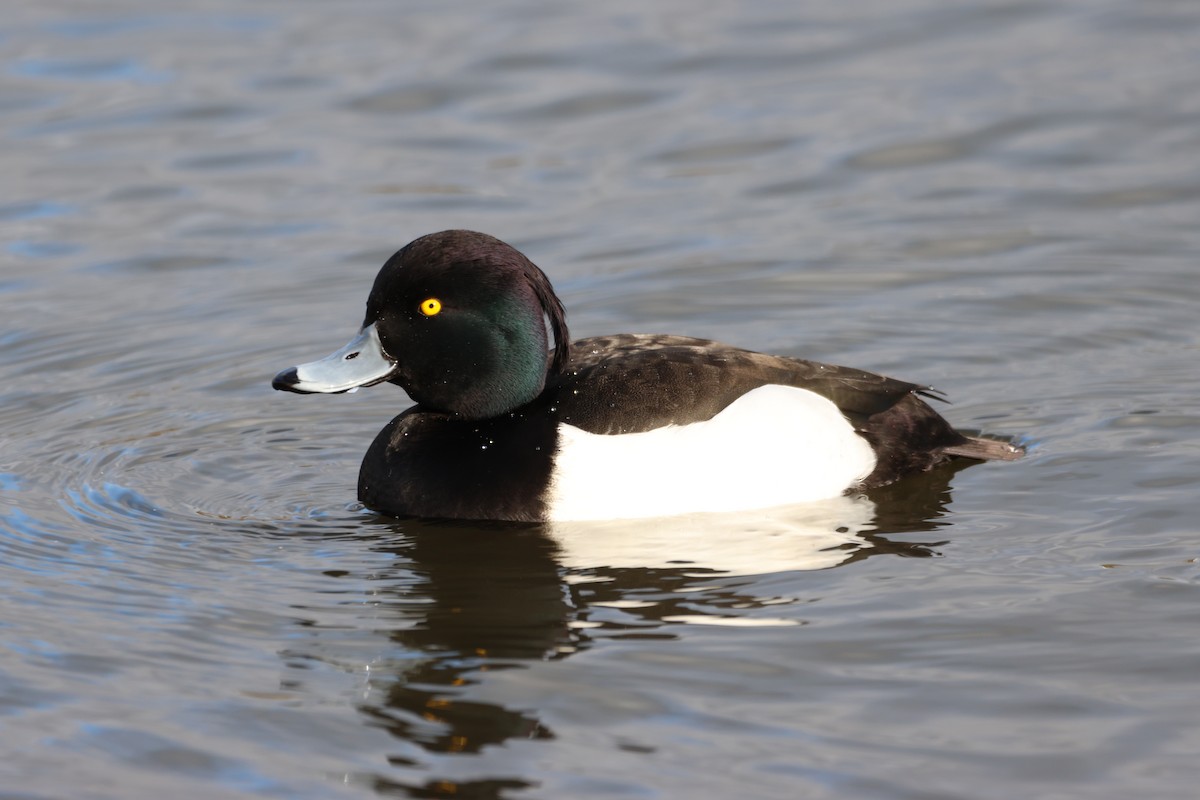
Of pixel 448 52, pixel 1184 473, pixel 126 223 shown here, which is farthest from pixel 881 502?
pixel 448 52

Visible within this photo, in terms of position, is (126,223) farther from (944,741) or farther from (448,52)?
(944,741)

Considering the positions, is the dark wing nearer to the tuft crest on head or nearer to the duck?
the duck

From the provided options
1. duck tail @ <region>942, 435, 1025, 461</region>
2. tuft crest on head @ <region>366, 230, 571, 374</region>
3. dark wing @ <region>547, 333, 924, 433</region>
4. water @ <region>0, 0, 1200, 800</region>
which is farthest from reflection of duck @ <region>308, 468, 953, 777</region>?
tuft crest on head @ <region>366, 230, 571, 374</region>

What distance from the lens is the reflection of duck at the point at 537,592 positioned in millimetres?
4910

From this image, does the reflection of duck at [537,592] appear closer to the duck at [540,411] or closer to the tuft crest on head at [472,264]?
the duck at [540,411]

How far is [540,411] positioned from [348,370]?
2.39 ft

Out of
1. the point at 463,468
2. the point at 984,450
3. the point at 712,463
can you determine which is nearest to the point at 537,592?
the point at 463,468

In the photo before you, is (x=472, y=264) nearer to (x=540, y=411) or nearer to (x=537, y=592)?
(x=540, y=411)

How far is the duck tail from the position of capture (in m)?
6.98

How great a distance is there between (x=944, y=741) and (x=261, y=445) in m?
3.76

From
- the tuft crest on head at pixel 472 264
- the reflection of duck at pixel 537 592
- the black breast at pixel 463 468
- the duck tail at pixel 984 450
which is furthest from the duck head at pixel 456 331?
the duck tail at pixel 984 450

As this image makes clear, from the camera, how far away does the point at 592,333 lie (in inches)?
347

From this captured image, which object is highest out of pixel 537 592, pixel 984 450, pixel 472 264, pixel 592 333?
pixel 472 264

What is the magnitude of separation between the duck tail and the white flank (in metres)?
0.55
